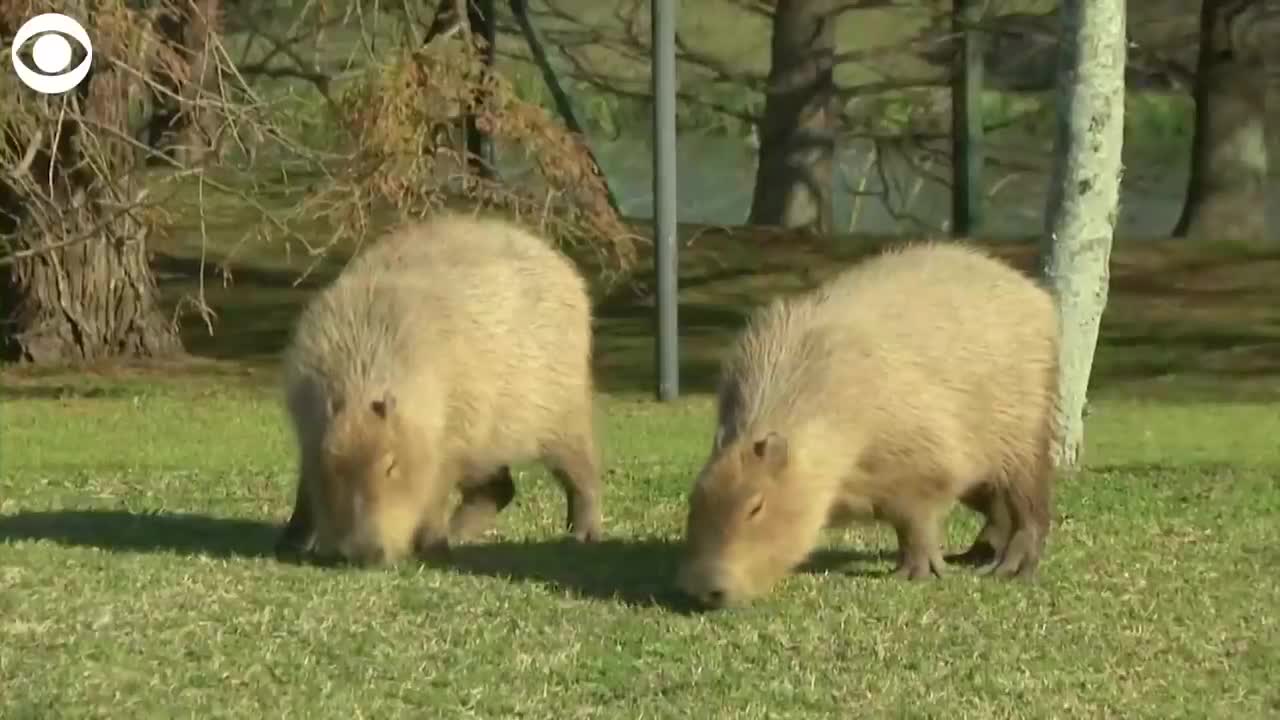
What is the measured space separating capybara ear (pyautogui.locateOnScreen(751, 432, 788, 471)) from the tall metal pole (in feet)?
28.6

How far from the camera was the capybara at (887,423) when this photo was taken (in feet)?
21.4

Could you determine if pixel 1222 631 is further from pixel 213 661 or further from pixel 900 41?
pixel 900 41

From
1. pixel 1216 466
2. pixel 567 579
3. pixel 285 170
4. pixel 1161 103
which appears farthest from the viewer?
pixel 1161 103

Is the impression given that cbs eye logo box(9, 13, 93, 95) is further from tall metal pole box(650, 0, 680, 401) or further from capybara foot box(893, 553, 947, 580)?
tall metal pole box(650, 0, 680, 401)

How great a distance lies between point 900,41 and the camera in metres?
27.7

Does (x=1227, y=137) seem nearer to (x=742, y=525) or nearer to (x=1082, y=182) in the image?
(x=1082, y=182)

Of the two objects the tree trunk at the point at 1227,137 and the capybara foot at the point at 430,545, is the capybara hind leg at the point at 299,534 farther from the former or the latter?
the tree trunk at the point at 1227,137

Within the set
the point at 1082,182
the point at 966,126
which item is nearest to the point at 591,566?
the point at 1082,182

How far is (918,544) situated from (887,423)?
42cm

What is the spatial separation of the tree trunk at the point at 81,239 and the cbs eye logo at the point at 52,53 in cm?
147

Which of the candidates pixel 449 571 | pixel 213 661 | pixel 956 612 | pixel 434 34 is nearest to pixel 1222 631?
pixel 956 612

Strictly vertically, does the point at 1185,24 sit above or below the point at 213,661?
above

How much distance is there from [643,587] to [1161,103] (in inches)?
1046

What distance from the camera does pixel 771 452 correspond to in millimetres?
6555
